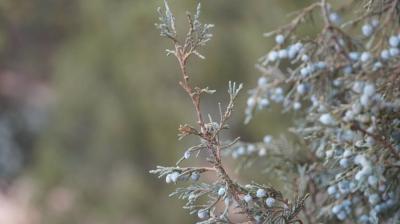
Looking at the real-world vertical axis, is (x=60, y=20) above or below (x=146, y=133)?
above

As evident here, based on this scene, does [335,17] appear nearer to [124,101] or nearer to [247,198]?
[247,198]

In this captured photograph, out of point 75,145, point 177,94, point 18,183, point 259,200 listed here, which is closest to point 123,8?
point 177,94

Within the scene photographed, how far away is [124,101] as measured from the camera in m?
3.77

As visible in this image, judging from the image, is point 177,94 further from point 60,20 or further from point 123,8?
point 60,20

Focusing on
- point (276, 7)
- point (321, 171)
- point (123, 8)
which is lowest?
point (321, 171)

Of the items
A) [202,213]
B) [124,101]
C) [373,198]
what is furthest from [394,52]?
[124,101]

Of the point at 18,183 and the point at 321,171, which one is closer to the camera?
the point at 321,171

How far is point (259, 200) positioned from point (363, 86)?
25cm

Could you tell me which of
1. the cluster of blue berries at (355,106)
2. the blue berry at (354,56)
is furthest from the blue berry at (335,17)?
the blue berry at (354,56)

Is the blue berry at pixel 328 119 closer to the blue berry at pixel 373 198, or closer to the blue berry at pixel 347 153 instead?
the blue berry at pixel 347 153

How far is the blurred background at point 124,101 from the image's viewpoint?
3.35 meters

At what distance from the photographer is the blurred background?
11.0ft

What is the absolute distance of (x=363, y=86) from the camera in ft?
3.05

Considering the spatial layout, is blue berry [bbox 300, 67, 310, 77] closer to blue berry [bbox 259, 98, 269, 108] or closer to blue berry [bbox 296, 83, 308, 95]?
blue berry [bbox 296, 83, 308, 95]
